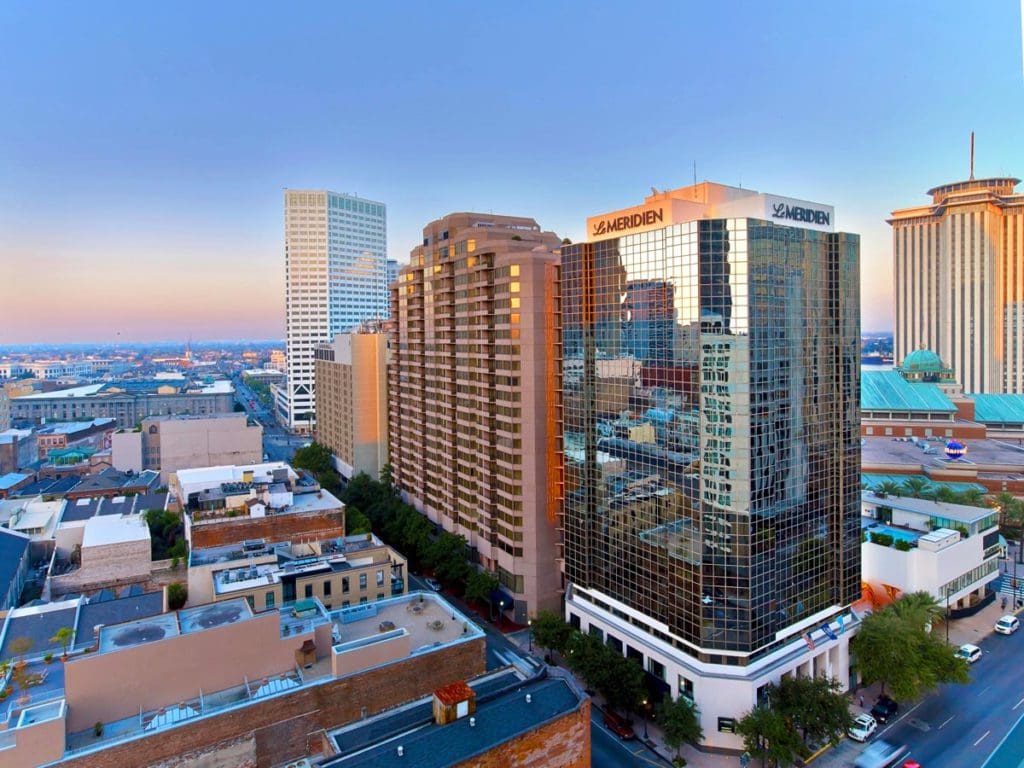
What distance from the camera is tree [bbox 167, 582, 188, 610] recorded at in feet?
158

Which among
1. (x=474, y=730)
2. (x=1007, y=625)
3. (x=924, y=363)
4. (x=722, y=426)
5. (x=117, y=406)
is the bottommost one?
(x=1007, y=625)

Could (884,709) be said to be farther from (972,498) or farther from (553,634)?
(972,498)

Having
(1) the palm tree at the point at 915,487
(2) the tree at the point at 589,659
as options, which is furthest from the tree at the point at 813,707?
(1) the palm tree at the point at 915,487

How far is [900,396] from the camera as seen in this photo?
116 meters

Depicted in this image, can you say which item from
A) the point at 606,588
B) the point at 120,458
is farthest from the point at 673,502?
the point at 120,458

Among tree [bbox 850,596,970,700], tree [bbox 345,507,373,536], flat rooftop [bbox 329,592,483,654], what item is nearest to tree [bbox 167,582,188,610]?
flat rooftop [bbox 329,592,483,654]

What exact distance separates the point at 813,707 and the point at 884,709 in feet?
32.3

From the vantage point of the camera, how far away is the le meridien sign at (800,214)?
1656 inches

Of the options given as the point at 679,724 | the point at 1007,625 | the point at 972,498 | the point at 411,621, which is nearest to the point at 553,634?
the point at 411,621

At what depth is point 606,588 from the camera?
48719 mm

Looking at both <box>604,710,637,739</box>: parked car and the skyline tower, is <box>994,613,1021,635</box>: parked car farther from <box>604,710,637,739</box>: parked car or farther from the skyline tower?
the skyline tower

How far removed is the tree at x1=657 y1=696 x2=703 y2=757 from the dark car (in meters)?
13.8

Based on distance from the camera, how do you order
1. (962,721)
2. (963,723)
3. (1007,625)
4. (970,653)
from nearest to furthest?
1. (963,723)
2. (962,721)
3. (970,653)
4. (1007,625)

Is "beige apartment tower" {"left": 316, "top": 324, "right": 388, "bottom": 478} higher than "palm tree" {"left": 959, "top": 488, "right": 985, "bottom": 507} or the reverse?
higher
